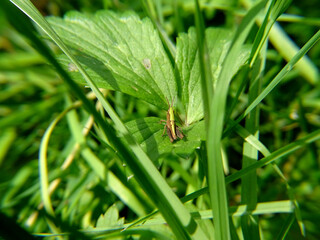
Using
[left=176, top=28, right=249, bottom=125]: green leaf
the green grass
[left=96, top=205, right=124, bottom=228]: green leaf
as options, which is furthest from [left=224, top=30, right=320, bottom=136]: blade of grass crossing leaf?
[left=96, top=205, right=124, bottom=228]: green leaf

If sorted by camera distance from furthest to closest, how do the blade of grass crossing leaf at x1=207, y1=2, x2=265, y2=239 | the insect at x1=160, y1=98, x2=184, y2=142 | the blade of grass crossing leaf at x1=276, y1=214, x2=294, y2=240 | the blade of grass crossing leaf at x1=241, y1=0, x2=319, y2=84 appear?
the blade of grass crossing leaf at x1=241, y1=0, x2=319, y2=84, the insect at x1=160, y1=98, x2=184, y2=142, the blade of grass crossing leaf at x1=276, y1=214, x2=294, y2=240, the blade of grass crossing leaf at x1=207, y1=2, x2=265, y2=239

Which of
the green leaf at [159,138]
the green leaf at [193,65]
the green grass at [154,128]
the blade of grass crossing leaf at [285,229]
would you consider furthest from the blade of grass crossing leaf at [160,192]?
the green leaf at [193,65]

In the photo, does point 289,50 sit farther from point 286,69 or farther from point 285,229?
point 285,229

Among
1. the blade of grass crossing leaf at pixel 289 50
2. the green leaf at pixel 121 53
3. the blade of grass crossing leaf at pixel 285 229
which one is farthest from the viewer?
the blade of grass crossing leaf at pixel 289 50

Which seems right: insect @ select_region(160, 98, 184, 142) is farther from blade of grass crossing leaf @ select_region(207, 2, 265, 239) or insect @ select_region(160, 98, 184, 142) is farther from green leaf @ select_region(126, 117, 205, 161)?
blade of grass crossing leaf @ select_region(207, 2, 265, 239)

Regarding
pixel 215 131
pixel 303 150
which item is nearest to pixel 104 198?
pixel 215 131

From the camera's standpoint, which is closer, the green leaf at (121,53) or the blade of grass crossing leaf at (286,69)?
the blade of grass crossing leaf at (286,69)

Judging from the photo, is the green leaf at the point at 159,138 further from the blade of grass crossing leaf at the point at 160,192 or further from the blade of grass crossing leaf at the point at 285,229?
the blade of grass crossing leaf at the point at 285,229
